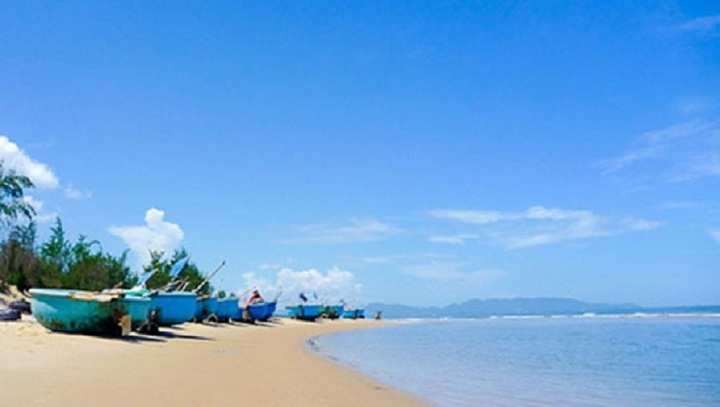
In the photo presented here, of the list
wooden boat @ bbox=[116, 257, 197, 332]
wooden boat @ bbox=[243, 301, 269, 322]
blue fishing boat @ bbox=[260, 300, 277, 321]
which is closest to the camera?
wooden boat @ bbox=[116, 257, 197, 332]

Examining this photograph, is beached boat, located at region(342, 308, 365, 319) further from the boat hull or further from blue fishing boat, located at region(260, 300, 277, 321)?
the boat hull

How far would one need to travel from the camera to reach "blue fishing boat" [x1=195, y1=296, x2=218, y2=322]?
35.8 metres

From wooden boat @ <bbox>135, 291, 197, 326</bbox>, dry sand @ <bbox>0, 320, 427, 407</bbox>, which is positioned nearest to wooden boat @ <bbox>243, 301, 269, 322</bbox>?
wooden boat @ <bbox>135, 291, 197, 326</bbox>

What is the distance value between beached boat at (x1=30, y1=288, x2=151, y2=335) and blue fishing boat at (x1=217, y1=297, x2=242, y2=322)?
885 inches

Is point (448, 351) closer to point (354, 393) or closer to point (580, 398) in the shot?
point (580, 398)

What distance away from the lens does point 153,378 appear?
1009cm

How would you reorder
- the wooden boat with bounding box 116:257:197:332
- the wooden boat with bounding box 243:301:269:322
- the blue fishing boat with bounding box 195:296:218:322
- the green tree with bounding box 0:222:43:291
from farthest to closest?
the wooden boat with bounding box 243:301:269:322, the blue fishing boat with bounding box 195:296:218:322, the green tree with bounding box 0:222:43:291, the wooden boat with bounding box 116:257:197:332

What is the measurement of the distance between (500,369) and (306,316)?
154 feet

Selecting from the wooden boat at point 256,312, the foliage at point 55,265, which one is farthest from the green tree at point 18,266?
the wooden boat at point 256,312

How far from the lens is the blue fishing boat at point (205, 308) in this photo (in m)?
35.8

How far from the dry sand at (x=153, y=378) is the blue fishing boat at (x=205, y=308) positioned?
19256 millimetres

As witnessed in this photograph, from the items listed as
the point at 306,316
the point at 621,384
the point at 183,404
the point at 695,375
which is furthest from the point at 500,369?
the point at 306,316

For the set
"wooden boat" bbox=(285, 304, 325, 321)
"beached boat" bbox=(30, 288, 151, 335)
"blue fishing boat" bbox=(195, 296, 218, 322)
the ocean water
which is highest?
"wooden boat" bbox=(285, 304, 325, 321)

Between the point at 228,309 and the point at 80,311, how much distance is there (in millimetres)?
25020
